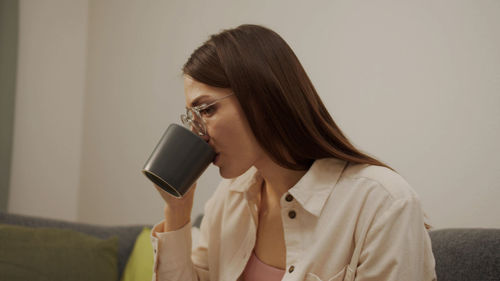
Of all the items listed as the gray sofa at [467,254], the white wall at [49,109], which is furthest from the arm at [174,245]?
the white wall at [49,109]

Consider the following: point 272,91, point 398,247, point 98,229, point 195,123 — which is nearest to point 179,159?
point 195,123

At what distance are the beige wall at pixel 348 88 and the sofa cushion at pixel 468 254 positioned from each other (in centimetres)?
22

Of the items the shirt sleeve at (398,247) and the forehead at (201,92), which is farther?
the forehead at (201,92)

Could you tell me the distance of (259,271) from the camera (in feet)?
3.74

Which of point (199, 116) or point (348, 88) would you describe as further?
point (348, 88)

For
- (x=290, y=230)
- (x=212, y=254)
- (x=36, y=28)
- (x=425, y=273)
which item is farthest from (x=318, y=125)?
(x=36, y=28)

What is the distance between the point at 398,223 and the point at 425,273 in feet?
0.42

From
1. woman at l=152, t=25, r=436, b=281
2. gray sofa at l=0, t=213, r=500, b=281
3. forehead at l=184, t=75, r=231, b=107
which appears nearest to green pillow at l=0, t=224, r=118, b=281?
woman at l=152, t=25, r=436, b=281

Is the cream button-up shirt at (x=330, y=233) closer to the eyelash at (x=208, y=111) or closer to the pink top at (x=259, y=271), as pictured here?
the pink top at (x=259, y=271)

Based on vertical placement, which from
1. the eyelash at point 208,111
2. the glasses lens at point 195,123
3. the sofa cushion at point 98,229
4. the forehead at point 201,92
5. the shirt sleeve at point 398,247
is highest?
the forehead at point 201,92

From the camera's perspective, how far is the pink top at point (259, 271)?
43.2 inches

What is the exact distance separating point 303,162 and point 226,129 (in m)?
0.24

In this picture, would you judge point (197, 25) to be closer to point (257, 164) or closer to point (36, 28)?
point (36, 28)

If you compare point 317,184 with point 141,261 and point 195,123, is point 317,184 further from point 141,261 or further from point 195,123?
point 141,261
